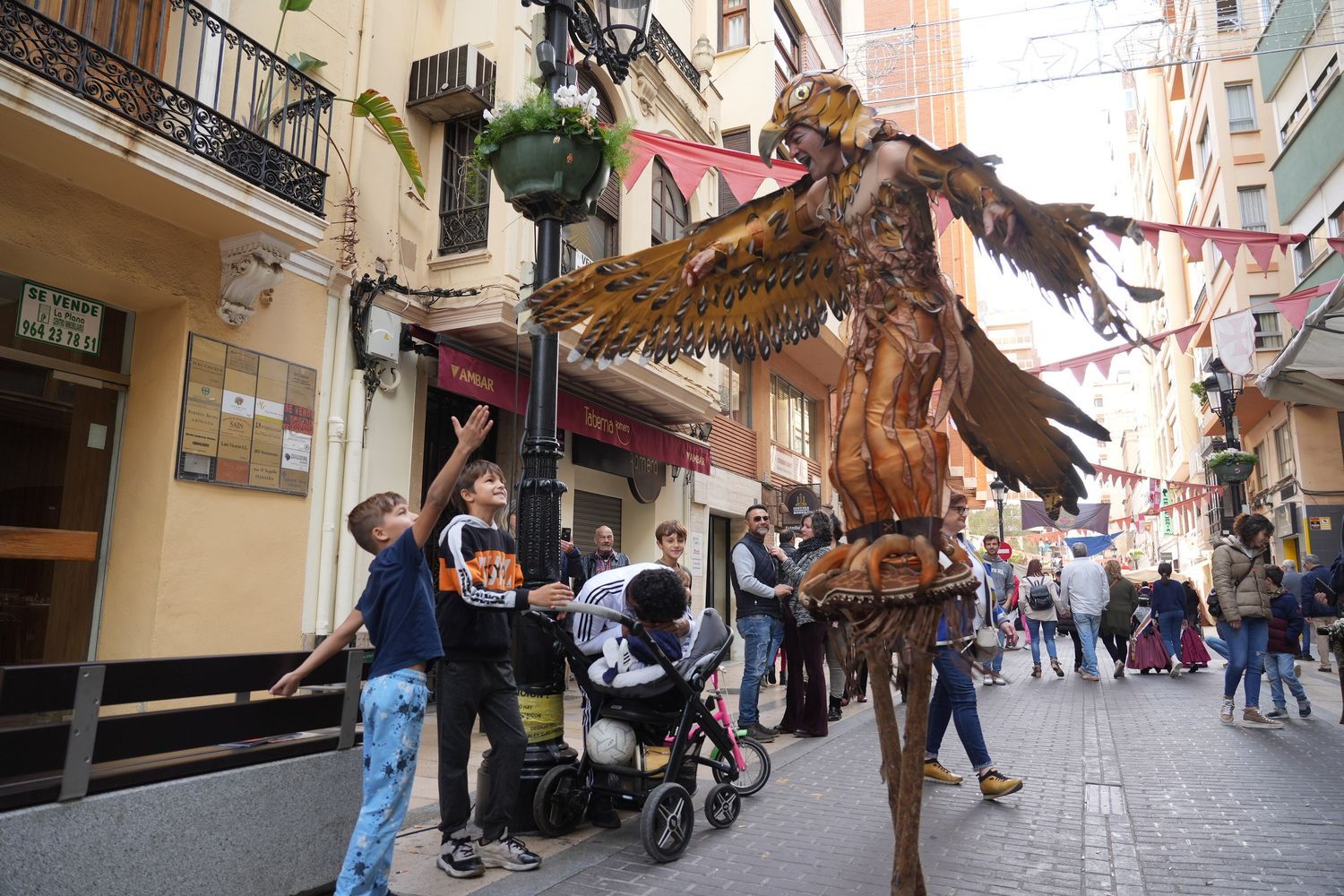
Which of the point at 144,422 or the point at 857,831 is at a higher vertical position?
the point at 144,422

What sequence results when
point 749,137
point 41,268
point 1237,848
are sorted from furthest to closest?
point 749,137 → point 41,268 → point 1237,848

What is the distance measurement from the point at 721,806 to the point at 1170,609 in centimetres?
1156

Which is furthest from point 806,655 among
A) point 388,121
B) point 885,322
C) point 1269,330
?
point 1269,330

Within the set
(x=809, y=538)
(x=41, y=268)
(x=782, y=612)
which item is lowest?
(x=782, y=612)

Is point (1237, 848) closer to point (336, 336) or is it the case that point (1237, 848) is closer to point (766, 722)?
point (766, 722)

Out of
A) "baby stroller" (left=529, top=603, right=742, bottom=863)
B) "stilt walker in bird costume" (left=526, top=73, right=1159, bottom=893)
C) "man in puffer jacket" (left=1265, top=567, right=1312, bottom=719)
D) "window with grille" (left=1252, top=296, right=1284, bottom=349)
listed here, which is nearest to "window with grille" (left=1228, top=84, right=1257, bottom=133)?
"window with grille" (left=1252, top=296, right=1284, bottom=349)

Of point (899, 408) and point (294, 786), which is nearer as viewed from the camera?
point (899, 408)

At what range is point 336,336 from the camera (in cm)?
884

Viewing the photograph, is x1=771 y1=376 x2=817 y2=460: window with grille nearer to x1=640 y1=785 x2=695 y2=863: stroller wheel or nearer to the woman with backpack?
the woman with backpack

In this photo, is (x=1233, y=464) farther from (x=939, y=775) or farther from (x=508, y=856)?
(x=508, y=856)

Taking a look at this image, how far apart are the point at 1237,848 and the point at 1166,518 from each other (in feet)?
164

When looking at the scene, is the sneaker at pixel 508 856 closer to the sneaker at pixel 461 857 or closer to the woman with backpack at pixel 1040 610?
the sneaker at pixel 461 857

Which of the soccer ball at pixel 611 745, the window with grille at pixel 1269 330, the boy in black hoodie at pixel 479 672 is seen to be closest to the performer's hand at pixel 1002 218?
the boy in black hoodie at pixel 479 672

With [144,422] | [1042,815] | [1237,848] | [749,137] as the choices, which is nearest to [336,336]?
[144,422]
